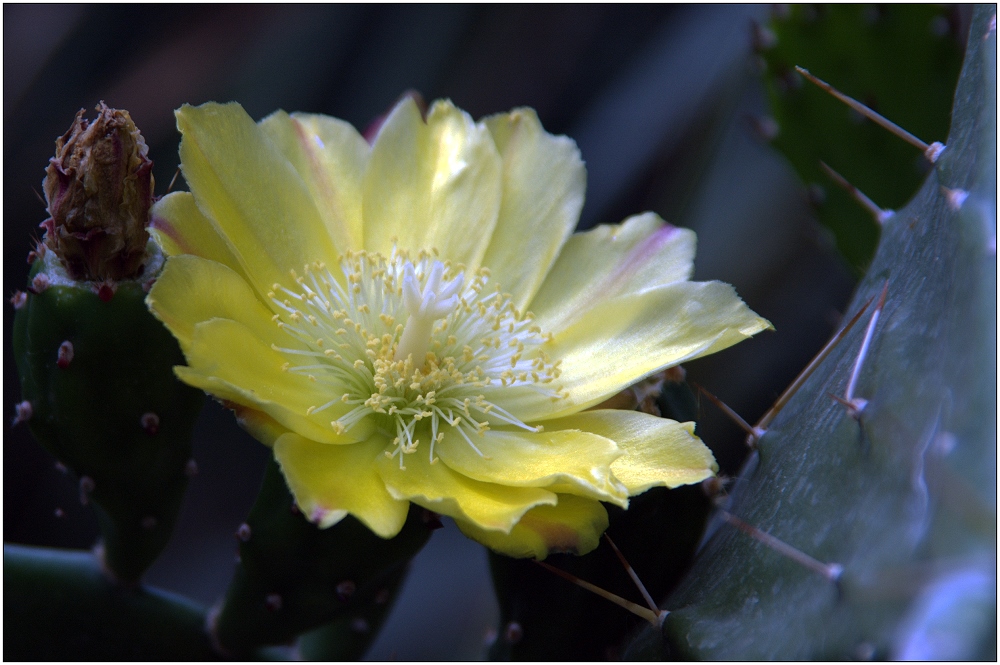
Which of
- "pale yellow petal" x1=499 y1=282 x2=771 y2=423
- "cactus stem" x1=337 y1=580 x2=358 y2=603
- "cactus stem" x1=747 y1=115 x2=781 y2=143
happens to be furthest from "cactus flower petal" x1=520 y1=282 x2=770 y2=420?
"cactus stem" x1=747 y1=115 x2=781 y2=143

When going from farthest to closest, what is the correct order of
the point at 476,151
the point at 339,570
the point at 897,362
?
the point at 476,151
the point at 339,570
the point at 897,362

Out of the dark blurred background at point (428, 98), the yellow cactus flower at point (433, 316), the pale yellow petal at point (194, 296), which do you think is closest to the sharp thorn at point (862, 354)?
the yellow cactus flower at point (433, 316)

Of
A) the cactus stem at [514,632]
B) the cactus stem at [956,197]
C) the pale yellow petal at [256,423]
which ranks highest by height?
the cactus stem at [956,197]

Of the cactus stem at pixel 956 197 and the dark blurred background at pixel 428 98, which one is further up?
the cactus stem at pixel 956 197

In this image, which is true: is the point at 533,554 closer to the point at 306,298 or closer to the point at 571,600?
the point at 571,600

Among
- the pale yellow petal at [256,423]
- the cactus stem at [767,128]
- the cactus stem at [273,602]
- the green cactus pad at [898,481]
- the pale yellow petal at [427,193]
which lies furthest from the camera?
the cactus stem at [767,128]

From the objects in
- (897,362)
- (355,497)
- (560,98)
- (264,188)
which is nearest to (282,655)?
(355,497)

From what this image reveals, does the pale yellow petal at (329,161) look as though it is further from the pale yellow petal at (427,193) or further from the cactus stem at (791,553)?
the cactus stem at (791,553)

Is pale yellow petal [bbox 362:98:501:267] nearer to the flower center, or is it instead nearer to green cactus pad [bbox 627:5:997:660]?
the flower center
